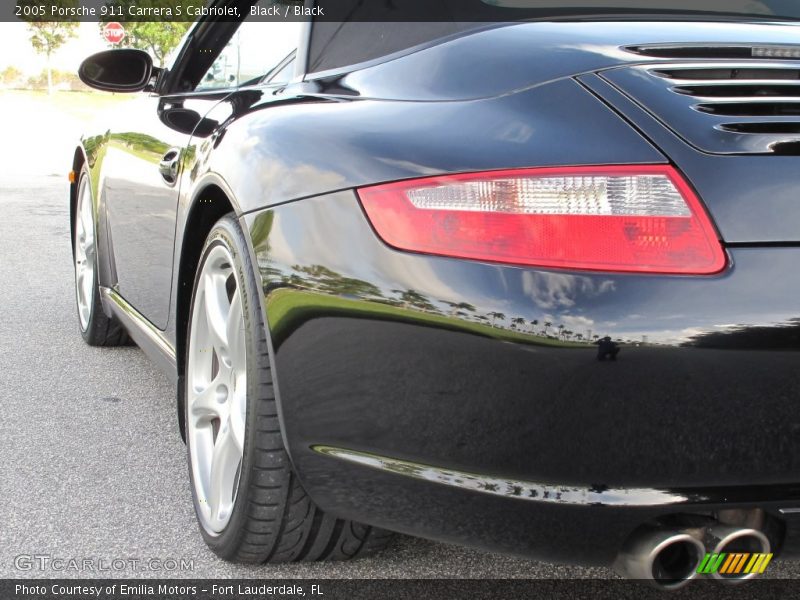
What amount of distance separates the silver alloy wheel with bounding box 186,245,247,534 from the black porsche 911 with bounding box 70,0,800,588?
0.69 ft

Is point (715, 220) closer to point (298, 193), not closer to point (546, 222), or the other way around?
point (546, 222)

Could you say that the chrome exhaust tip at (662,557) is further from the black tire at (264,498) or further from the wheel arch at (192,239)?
the wheel arch at (192,239)

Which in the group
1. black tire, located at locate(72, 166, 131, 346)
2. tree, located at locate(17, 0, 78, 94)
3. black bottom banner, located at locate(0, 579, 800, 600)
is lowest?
tree, located at locate(17, 0, 78, 94)

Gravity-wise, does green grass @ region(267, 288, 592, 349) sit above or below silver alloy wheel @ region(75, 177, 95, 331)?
above

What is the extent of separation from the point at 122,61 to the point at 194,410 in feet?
5.70

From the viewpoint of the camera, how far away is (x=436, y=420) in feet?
5.52

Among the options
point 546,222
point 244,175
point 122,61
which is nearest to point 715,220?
point 546,222

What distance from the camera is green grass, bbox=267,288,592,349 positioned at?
156cm

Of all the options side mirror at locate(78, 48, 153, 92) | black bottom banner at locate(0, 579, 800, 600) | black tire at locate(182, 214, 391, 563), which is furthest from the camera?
side mirror at locate(78, 48, 153, 92)

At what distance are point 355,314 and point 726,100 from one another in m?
0.73

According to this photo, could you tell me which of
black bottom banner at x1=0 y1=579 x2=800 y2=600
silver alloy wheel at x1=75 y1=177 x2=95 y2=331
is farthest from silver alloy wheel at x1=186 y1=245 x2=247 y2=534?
silver alloy wheel at x1=75 y1=177 x2=95 y2=331

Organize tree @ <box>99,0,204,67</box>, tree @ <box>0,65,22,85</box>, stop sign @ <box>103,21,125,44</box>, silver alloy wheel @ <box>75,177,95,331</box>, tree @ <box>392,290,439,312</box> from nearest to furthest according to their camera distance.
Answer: tree @ <box>392,290,439,312</box>
silver alloy wheel @ <box>75,177,95,331</box>
tree @ <box>99,0,204,67</box>
stop sign @ <box>103,21,125,44</box>
tree @ <box>0,65,22,85</box>

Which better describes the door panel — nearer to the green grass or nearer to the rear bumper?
the green grass

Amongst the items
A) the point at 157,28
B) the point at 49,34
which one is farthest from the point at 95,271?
the point at 49,34
